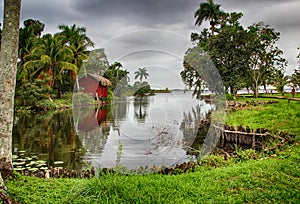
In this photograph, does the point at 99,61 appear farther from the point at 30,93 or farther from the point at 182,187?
the point at 30,93

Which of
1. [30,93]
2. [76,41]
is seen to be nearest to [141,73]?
[30,93]

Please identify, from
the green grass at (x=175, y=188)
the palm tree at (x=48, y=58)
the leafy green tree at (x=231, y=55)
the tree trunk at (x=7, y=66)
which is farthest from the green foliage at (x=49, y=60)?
the green grass at (x=175, y=188)

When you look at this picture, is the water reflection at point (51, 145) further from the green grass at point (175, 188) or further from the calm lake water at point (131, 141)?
the green grass at point (175, 188)

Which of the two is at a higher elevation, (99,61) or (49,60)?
(49,60)

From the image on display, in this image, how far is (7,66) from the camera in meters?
3.89

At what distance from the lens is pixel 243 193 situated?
12.2 ft

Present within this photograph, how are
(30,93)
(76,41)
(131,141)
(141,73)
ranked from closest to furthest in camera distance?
(141,73)
(131,141)
(30,93)
(76,41)

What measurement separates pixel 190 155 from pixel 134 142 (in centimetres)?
207

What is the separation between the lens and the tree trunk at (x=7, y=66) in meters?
3.89

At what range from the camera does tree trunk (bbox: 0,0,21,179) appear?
3887 millimetres

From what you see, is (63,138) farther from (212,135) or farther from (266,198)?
(266,198)

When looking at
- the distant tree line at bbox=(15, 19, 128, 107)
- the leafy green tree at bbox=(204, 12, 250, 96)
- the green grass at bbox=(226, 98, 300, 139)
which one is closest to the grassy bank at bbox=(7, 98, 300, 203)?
the green grass at bbox=(226, 98, 300, 139)

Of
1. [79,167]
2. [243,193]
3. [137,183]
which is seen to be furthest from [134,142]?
[243,193]

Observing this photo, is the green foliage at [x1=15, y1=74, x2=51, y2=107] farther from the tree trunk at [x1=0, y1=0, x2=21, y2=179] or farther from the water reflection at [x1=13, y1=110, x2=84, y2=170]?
the tree trunk at [x1=0, y1=0, x2=21, y2=179]
